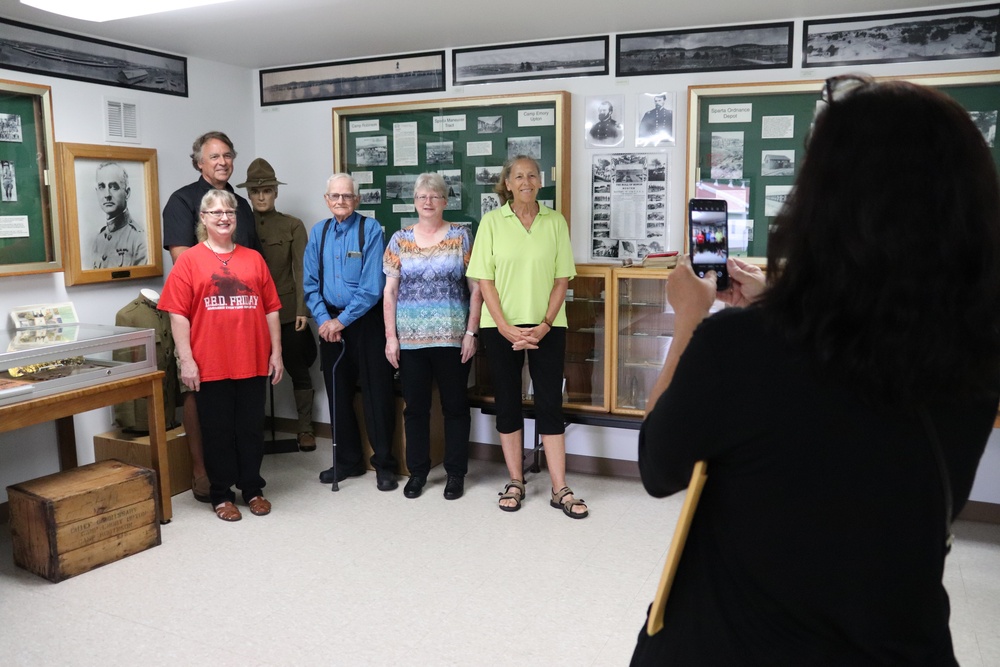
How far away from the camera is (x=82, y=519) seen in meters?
3.59

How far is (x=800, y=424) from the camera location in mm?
982

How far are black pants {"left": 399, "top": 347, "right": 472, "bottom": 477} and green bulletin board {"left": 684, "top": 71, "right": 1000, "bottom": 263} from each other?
1630mm

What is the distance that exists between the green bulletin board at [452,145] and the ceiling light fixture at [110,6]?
170 centimetres

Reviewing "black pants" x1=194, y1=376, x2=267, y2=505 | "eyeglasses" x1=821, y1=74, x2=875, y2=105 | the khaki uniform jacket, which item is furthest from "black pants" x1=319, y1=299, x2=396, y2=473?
"eyeglasses" x1=821, y1=74, x2=875, y2=105

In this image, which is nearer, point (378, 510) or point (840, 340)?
point (840, 340)

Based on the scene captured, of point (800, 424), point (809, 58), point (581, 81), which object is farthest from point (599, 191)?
point (800, 424)

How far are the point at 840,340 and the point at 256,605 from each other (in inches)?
114

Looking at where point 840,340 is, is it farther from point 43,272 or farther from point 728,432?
point 43,272

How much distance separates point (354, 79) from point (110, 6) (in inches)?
78.1

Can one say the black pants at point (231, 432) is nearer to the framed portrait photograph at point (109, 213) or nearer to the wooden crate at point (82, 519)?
the wooden crate at point (82, 519)

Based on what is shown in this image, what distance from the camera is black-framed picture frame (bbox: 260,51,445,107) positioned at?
5141 millimetres

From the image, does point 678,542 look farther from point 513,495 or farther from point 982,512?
point 982,512

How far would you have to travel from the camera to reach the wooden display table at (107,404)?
3.54 m

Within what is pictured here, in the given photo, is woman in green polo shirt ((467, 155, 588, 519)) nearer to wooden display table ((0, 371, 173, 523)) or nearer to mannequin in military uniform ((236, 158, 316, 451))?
mannequin in military uniform ((236, 158, 316, 451))
